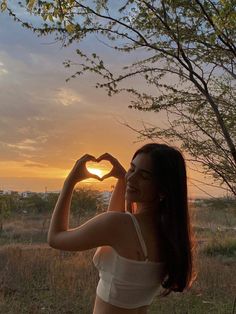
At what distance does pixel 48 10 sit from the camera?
3.05 m

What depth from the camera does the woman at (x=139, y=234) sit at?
1.53 meters

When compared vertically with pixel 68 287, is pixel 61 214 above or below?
above

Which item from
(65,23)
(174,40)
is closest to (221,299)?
(174,40)

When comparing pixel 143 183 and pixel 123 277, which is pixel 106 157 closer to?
pixel 143 183

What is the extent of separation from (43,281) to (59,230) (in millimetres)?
6106

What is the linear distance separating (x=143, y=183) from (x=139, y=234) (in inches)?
6.7

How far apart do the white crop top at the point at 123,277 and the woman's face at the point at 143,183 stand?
9 centimetres

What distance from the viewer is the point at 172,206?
5.36 feet

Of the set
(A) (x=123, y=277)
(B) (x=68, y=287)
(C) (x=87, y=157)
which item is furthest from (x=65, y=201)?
(B) (x=68, y=287)

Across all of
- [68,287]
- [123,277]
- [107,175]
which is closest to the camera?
[123,277]

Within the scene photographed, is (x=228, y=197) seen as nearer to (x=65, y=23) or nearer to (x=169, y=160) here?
(x=65, y=23)

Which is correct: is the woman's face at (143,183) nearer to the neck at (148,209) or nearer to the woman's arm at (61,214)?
the neck at (148,209)

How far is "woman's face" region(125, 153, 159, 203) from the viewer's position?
5.36 feet

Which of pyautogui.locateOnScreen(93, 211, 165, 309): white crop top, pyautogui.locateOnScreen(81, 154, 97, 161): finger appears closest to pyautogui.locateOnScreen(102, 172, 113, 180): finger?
pyautogui.locateOnScreen(81, 154, 97, 161): finger
